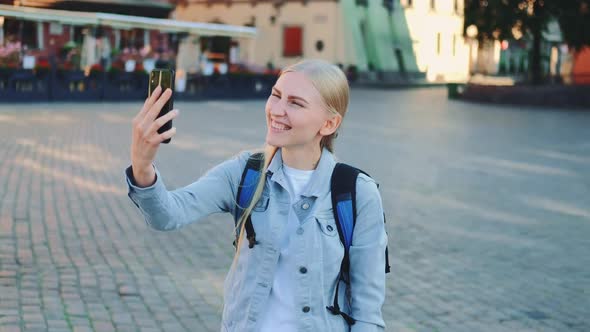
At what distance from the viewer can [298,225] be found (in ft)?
8.59

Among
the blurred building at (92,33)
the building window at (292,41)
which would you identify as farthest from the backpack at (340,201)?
the building window at (292,41)

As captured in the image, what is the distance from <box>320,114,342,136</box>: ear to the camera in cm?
270

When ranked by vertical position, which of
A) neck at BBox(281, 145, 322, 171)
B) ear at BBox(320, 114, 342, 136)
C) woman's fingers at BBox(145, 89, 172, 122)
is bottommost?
neck at BBox(281, 145, 322, 171)

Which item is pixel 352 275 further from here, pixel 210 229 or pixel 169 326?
pixel 210 229

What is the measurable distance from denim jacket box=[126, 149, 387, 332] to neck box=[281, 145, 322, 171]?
0.07ft

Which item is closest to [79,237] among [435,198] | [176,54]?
[435,198]

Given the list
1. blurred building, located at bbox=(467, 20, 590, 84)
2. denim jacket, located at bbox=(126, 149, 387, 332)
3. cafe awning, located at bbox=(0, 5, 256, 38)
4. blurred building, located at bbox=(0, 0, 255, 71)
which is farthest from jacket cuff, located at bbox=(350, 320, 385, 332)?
blurred building, located at bbox=(467, 20, 590, 84)

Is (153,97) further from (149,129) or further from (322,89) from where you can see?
(322,89)

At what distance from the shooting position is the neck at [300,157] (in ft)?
8.89

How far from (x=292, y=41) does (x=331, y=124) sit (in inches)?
1860

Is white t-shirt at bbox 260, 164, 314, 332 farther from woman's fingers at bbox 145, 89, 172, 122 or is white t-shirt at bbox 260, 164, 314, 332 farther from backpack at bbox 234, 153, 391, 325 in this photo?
woman's fingers at bbox 145, 89, 172, 122

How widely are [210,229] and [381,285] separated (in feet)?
18.0

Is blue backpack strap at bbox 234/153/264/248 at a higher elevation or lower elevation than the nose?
lower

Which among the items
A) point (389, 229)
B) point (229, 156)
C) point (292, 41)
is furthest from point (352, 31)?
point (389, 229)
